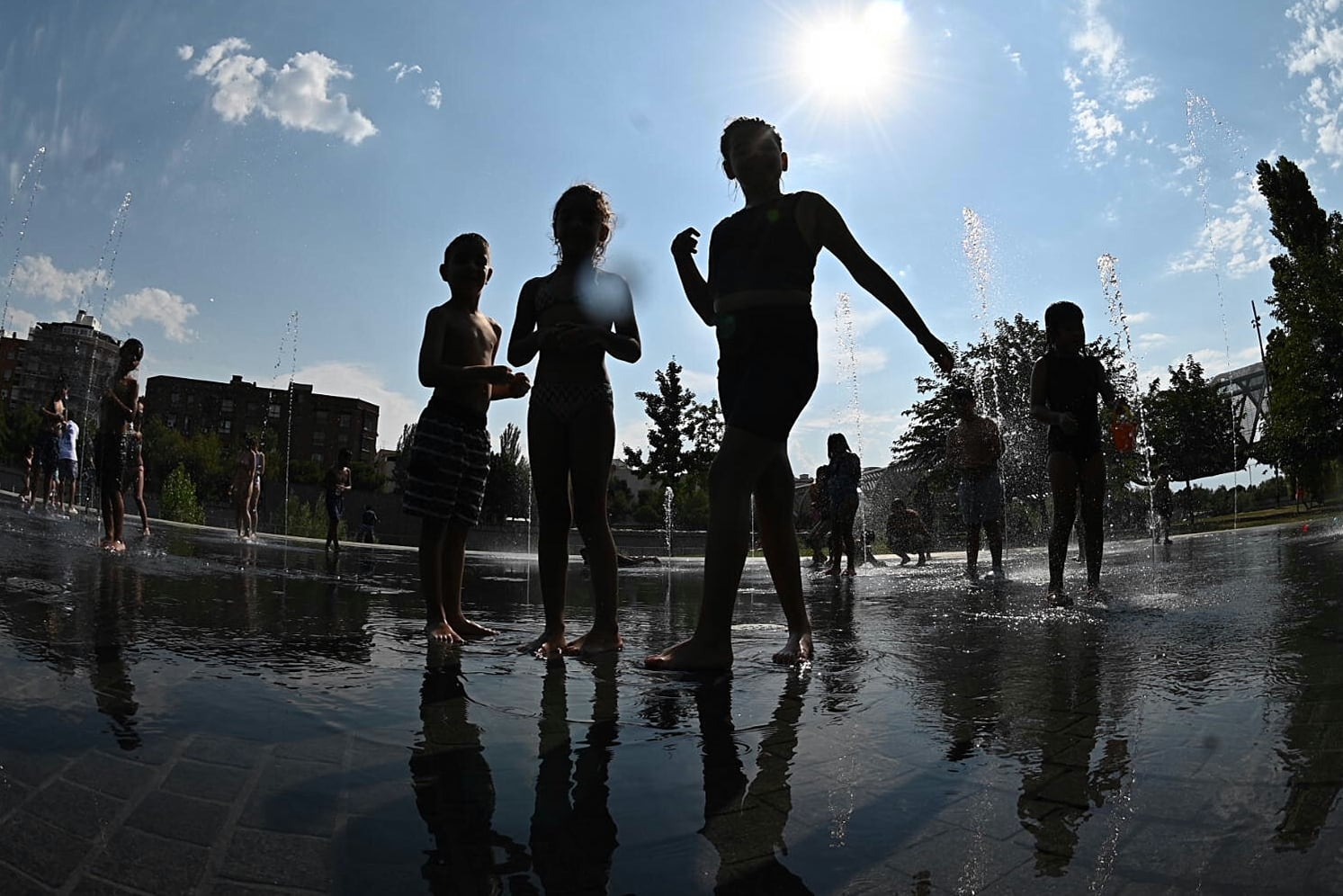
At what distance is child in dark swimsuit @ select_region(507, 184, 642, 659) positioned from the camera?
11.0 ft

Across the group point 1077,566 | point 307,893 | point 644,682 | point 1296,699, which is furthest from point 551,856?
point 1077,566

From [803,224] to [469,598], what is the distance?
3.94 meters

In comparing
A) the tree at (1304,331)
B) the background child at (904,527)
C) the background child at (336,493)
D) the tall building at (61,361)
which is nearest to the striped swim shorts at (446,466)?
the background child at (336,493)

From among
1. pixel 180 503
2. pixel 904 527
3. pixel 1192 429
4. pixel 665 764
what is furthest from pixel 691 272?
pixel 1192 429

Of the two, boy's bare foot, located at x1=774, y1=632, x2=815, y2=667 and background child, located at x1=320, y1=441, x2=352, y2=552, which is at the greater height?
background child, located at x1=320, y1=441, x2=352, y2=552

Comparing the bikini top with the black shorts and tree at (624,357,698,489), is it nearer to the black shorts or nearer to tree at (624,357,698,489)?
the black shorts

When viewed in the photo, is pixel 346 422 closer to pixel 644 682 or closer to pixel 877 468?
pixel 877 468

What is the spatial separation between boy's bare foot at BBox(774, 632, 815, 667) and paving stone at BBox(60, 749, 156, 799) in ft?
6.44

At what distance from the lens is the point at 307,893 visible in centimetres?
113

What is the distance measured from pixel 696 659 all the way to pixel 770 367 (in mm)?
1066

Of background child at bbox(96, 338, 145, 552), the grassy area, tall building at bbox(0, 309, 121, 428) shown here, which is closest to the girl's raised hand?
background child at bbox(96, 338, 145, 552)

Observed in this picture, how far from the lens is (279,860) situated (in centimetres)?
122

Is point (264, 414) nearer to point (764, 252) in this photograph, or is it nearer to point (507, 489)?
point (507, 489)

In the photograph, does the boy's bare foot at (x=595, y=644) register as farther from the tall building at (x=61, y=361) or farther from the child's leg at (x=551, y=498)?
the tall building at (x=61, y=361)
